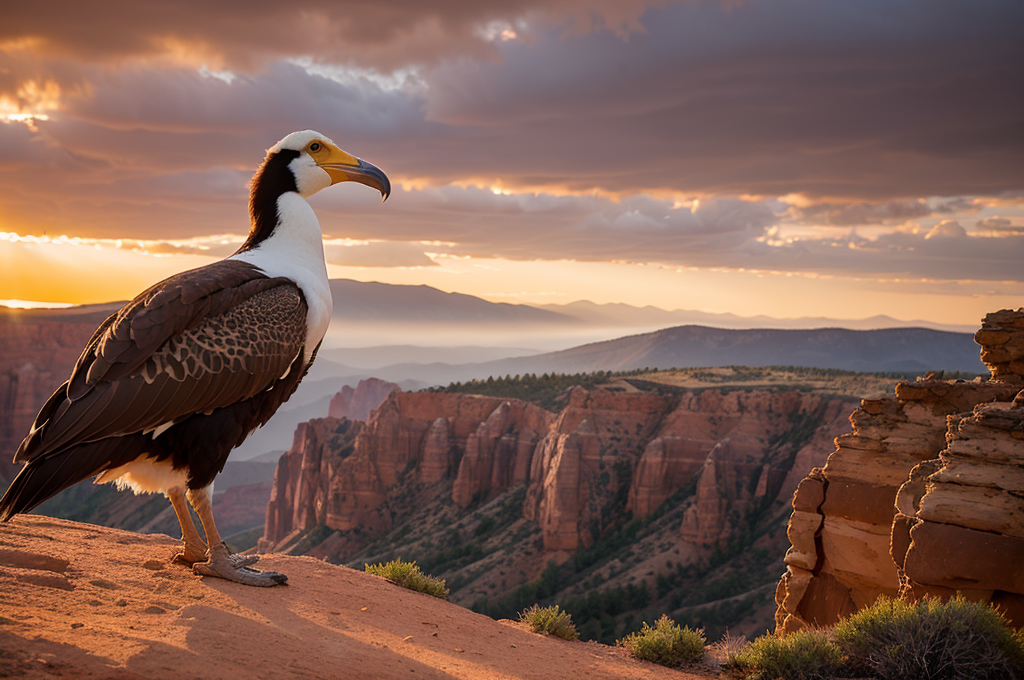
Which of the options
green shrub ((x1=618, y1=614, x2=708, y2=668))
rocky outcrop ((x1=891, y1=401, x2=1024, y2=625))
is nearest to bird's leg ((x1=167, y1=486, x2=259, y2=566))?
green shrub ((x1=618, y1=614, x2=708, y2=668))

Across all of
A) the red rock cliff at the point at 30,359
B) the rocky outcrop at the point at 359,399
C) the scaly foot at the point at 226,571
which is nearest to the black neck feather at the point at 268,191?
the scaly foot at the point at 226,571

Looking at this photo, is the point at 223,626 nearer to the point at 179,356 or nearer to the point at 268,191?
the point at 179,356

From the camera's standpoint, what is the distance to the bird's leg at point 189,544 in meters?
7.73

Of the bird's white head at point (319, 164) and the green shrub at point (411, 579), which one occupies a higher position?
the bird's white head at point (319, 164)

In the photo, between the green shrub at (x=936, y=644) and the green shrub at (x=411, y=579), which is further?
the green shrub at (x=411, y=579)

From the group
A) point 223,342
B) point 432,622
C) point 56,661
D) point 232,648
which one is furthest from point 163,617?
point 432,622

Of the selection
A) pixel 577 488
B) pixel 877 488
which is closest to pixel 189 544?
pixel 877 488

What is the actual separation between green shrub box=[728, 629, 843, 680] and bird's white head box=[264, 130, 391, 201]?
23.4 ft

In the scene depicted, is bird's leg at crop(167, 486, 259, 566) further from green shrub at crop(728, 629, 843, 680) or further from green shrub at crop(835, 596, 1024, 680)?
green shrub at crop(835, 596, 1024, 680)

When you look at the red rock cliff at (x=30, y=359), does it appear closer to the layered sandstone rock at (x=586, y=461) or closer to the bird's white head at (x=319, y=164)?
the layered sandstone rock at (x=586, y=461)

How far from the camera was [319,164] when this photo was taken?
26.4 ft

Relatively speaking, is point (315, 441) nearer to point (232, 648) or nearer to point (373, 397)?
point (373, 397)

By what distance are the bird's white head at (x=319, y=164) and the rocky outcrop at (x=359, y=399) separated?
517 feet

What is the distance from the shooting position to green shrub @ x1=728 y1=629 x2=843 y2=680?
8.30 metres
